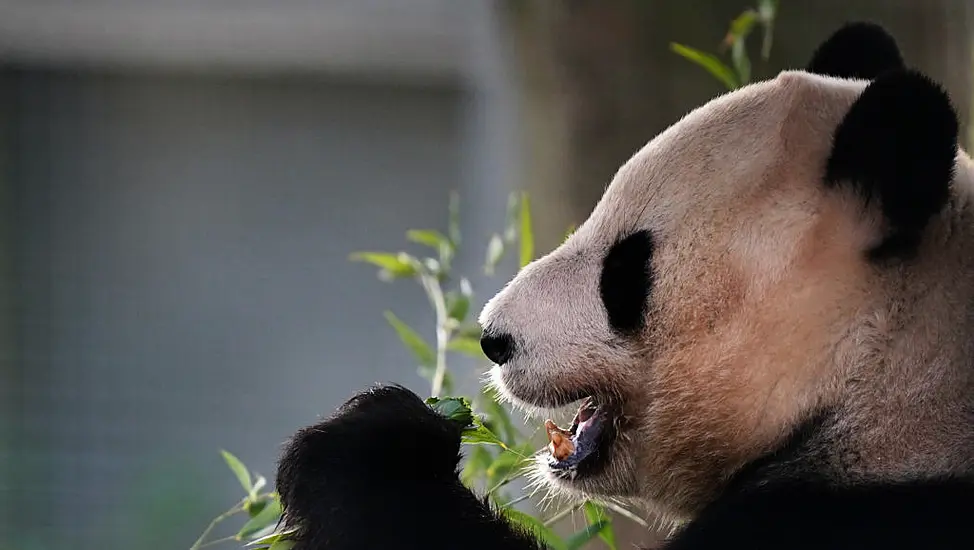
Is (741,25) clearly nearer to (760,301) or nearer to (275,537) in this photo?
(760,301)

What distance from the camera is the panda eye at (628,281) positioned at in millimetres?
1200

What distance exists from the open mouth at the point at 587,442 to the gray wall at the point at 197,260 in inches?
117

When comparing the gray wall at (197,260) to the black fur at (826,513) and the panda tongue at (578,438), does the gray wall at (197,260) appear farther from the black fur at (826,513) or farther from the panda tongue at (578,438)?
the black fur at (826,513)

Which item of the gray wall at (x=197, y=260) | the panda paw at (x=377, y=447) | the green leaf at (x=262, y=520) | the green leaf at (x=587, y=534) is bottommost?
the gray wall at (x=197, y=260)

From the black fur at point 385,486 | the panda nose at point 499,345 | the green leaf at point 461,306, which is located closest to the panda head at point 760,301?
the panda nose at point 499,345

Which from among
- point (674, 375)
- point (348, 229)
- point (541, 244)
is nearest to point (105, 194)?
point (348, 229)

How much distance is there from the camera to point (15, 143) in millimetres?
4539

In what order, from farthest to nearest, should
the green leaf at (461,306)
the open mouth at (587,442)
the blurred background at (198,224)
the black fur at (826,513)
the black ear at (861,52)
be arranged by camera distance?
the blurred background at (198,224)
the green leaf at (461,306)
the black ear at (861,52)
the open mouth at (587,442)
the black fur at (826,513)

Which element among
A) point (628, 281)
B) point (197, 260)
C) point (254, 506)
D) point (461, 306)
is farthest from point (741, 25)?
point (197, 260)

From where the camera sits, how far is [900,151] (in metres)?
1.06

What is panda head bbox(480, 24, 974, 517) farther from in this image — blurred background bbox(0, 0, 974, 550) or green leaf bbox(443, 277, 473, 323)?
blurred background bbox(0, 0, 974, 550)

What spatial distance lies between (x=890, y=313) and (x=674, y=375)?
0.71 feet

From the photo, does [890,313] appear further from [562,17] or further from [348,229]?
[348,229]

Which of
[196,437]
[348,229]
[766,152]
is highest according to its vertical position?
[766,152]
